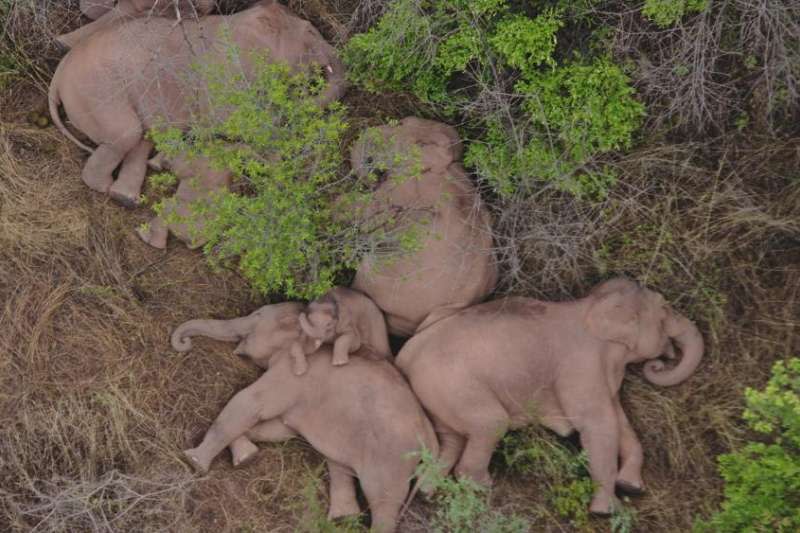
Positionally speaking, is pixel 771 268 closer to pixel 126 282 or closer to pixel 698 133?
pixel 698 133

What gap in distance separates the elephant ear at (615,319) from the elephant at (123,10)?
254 centimetres

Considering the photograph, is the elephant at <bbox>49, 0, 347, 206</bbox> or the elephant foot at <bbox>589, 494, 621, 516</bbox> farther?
the elephant at <bbox>49, 0, 347, 206</bbox>

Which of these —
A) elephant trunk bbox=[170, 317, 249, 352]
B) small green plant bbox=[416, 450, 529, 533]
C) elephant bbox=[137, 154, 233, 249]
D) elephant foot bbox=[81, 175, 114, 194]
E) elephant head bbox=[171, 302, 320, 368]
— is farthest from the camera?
elephant foot bbox=[81, 175, 114, 194]

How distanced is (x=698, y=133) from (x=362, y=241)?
178 cm

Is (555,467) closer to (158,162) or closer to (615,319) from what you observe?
(615,319)

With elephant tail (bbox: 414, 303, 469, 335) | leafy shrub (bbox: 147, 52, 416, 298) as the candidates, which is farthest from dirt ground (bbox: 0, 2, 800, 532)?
leafy shrub (bbox: 147, 52, 416, 298)

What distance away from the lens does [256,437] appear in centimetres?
429

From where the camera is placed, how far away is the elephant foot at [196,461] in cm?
415


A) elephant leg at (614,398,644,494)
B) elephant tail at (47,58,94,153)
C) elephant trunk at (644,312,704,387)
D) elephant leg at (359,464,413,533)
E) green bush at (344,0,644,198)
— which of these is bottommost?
elephant leg at (359,464,413,533)

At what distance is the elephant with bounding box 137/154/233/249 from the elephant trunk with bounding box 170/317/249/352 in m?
0.41

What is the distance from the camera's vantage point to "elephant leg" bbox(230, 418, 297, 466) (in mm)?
4234

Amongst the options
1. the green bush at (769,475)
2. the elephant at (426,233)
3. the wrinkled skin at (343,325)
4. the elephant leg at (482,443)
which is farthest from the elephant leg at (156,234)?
the green bush at (769,475)

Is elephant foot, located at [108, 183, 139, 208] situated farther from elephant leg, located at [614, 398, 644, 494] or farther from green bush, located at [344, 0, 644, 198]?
elephant leg, located at [614, 398, 644, 494]

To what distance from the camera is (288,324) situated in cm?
422
